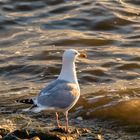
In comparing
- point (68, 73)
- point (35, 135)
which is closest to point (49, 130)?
point (35, 135)

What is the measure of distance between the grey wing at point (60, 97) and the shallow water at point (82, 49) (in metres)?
1.43

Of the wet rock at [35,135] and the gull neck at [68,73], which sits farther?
the gull neck at [68,73]

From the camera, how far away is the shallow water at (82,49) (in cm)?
903

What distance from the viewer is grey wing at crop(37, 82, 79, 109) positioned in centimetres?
684

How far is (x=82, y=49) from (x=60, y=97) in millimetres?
5328

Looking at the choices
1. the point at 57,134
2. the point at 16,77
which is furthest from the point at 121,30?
the point at 57,134

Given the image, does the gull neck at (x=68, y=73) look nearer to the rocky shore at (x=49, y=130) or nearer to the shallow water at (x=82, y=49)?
the rocky shore at (x=49, y=130)

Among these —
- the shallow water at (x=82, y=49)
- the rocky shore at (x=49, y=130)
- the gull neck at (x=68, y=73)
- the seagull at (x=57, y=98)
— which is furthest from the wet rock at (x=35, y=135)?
the shallow water at (x=82, y=49)

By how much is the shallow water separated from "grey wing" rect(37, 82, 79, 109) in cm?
143

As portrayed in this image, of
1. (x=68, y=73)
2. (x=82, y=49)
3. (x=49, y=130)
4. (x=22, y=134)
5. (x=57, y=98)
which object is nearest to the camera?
(x=22, y=134)

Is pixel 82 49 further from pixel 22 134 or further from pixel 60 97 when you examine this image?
pixel 22 134

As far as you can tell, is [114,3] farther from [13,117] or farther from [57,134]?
[57,134]

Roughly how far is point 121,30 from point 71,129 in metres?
6.36

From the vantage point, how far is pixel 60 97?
22.6 feet
